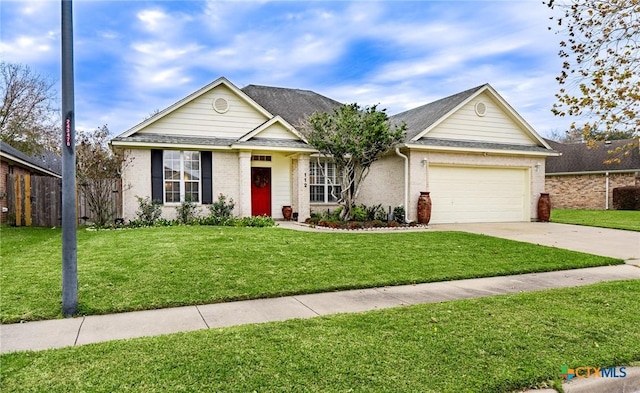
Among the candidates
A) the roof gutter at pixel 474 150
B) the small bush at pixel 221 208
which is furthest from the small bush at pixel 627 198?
the small bush at pixel 221 208

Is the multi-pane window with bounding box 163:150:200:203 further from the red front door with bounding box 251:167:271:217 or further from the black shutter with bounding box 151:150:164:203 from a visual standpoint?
the red front door with bounding box 251:167:271:217

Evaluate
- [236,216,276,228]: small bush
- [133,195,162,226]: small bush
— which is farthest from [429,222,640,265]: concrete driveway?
[133,195,162,226]: small bush

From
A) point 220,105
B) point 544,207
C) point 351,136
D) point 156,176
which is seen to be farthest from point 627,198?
point 156,176

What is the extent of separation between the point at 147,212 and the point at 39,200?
426 centimetres

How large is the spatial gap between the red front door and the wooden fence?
16.3 feet

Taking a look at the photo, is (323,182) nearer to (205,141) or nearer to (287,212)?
(287,212)

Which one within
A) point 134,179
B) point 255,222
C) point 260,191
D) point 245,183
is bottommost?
point 255,222

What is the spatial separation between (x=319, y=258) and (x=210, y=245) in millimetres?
2673

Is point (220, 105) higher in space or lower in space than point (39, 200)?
higher

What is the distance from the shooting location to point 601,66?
628 cm

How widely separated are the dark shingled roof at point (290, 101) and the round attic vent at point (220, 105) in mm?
3691

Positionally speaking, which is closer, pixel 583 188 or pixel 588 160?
pixel 583 188

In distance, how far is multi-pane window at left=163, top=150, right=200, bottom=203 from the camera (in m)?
14.6

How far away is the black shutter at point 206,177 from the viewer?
1496 centimetres
